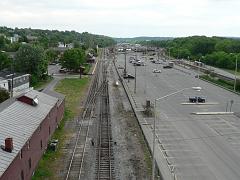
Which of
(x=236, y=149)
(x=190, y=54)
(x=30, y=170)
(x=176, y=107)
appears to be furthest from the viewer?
(x=190, y=54)

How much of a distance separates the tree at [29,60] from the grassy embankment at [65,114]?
19.4 ft

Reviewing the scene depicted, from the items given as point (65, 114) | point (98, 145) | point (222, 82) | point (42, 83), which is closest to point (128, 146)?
point (98, 145)

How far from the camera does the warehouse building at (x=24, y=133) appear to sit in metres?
22.2

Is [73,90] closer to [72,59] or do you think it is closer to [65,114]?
[65,114]

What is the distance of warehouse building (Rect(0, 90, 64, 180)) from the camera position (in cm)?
2220

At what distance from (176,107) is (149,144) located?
797 inches

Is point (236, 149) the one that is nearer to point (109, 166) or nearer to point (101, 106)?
point (109, 166)

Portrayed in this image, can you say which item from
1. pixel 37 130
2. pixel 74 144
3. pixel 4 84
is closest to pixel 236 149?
pixel 74 144

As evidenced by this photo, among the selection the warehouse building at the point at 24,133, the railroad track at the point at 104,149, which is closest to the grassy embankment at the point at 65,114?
the warehouse building at the point at 24,133

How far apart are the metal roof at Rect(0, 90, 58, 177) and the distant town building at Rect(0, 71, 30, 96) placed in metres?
25.1

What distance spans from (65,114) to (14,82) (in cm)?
1816

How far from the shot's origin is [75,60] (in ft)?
316

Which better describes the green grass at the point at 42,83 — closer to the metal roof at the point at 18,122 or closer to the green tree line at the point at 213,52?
the metal roof at the point at 18,122

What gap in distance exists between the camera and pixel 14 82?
62469 mm
